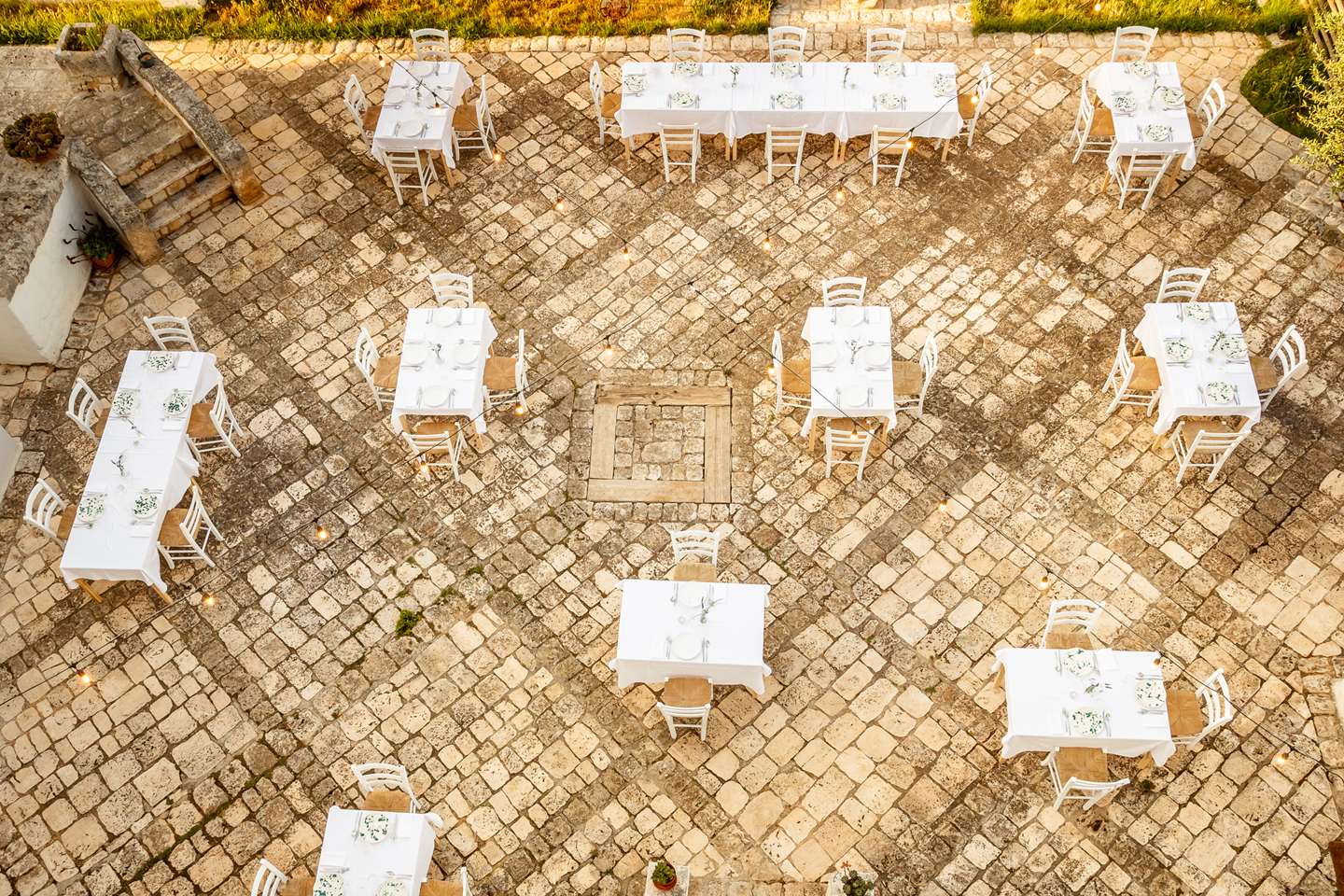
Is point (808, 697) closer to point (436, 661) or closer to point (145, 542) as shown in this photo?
point (436, 661)

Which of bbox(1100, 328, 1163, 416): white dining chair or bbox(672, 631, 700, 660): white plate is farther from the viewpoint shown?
bbox(1100, 328, 1163, 416): white dining chair

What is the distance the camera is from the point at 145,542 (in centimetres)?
941

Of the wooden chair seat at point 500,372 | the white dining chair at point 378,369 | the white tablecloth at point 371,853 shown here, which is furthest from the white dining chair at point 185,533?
the white tablecloth at point 371,853

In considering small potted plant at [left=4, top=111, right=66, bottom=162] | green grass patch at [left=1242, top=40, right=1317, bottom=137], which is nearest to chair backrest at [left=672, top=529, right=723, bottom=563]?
small potted plant at [left=4, top=111, right=66, bottom=162]

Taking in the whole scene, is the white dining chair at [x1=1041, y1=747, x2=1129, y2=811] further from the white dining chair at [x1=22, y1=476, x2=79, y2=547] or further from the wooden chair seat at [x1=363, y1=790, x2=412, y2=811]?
the white dining chair at [x1=22, y1=476, x2=79, y2=547]

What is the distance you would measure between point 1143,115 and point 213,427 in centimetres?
1014

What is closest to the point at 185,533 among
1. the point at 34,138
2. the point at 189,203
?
the point at 189,203

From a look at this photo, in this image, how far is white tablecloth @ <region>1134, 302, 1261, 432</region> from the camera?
383 inches

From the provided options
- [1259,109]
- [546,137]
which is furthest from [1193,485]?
[546,137]

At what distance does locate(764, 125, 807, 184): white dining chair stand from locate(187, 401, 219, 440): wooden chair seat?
6502 millimetres

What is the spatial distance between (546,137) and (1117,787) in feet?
30.2

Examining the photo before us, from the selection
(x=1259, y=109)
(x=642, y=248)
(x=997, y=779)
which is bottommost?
(x=997, y=779)

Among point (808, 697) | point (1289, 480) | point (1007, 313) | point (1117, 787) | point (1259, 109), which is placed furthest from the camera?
point (1259, 109)

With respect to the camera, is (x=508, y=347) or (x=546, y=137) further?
(x=546, y=137)
